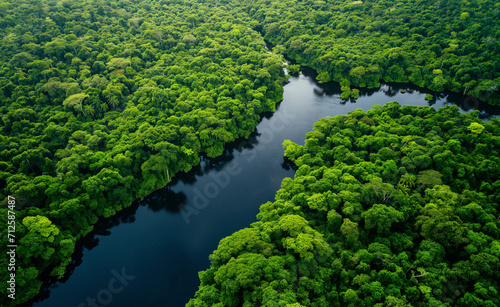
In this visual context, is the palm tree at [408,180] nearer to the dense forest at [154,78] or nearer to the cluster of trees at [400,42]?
the dense forest at [154,78]

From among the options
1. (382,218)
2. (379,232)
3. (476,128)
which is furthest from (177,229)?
(476,128)

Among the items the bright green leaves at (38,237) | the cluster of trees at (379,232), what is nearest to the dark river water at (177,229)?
the bright green leaves at (38,237)

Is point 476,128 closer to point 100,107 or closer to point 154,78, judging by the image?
point 154,78

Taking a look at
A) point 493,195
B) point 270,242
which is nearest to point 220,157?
point 270,242

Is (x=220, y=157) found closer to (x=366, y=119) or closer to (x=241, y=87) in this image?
(x=241, y=87)

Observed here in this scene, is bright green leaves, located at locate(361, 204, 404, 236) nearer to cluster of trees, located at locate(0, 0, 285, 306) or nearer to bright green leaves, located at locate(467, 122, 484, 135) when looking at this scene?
bright green leaves, located at locate(467, 122, 484, 135)

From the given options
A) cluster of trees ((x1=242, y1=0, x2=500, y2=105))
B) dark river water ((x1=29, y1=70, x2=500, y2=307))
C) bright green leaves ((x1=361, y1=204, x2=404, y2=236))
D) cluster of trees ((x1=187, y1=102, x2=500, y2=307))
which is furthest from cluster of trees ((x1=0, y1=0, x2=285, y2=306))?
bright green leaves ((x1=361, y1=204, x2=404, y2=236))
